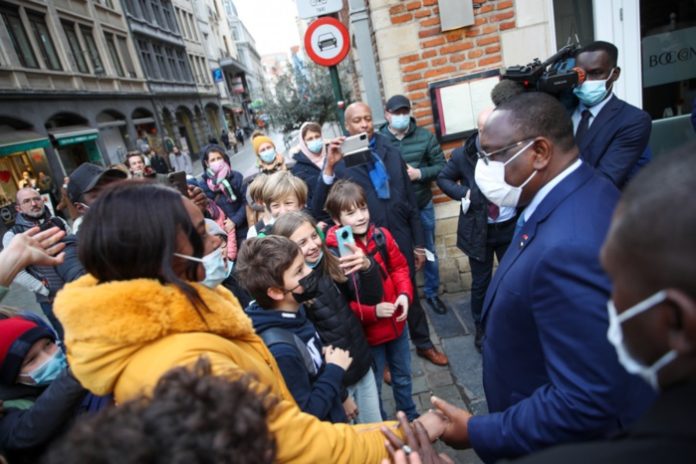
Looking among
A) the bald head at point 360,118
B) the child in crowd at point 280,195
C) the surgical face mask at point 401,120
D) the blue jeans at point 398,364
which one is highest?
the bald head at point 360,118

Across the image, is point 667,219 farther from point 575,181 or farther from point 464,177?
point 464,177

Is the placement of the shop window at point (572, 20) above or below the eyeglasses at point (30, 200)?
above

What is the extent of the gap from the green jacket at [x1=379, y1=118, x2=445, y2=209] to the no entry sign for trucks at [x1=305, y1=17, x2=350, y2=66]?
96 centimetres

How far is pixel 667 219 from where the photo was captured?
63cm

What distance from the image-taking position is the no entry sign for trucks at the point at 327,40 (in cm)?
388

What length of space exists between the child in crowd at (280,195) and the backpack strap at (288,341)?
142 centimetres

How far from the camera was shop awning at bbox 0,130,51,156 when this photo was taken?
13.1 meters

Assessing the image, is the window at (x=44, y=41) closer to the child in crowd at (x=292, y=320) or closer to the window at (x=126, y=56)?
the window at (x=126, y=56)

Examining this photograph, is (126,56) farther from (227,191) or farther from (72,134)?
(227,191)

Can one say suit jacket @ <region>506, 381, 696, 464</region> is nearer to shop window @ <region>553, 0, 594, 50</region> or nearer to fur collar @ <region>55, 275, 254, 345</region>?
fur collar @ <region>55, 275, 254, 345</region>

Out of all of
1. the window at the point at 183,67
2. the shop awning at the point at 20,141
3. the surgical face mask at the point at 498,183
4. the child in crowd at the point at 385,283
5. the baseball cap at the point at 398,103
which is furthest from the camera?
the window at the point at 183,67

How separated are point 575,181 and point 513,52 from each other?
292cm

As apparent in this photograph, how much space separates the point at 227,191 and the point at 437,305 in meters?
2.54

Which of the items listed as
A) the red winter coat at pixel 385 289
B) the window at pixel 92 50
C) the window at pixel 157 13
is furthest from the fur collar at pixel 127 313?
the window at pixel 157 13
